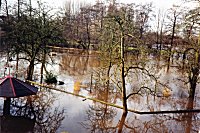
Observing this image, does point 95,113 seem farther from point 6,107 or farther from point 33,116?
point 6,107

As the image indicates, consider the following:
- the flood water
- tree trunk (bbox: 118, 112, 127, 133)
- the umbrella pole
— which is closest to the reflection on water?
the flood water

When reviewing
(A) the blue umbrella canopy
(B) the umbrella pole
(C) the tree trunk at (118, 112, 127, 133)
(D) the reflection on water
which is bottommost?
(C) the tree trunk at (118, 112, 127, 133)

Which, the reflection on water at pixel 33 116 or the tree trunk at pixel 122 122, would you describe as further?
the tree trunk at pixel 122 122

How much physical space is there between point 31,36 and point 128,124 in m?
6.32

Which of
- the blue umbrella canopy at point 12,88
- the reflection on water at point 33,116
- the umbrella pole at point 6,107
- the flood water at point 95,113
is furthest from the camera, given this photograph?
the umbrella pole at point 6,107

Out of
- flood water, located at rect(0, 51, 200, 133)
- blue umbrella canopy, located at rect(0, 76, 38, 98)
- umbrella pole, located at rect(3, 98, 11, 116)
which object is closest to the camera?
blue umbrella canopy, located at rect(0, 76, 38, 98)

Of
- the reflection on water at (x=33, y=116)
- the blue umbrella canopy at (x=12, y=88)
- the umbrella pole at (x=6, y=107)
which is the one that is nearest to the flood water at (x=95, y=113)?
the reflection on water at (x=33, y=116)

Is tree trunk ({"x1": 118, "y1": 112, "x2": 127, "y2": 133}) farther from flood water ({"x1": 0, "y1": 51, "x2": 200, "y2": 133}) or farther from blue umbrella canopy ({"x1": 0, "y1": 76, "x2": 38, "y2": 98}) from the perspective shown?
blue umbrella canopy ({"x1": 0, "y1": 76, "x2": 38, "y2": 98})

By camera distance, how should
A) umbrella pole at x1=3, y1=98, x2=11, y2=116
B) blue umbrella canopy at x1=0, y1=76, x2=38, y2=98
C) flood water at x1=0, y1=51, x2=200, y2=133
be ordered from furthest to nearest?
umbrella pole at x1=3, y1=98, x2=11, y2=116 < flood water at x1=0, y1=51, x2=200, y2=133 < blue umbrella canopy at x1=0, y1=76, x2=38, y2=98

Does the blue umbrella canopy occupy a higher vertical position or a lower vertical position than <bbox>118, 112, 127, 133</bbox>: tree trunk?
higher

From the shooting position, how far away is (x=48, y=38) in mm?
11500

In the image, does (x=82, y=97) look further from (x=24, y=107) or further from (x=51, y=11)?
(x=51, y=11)

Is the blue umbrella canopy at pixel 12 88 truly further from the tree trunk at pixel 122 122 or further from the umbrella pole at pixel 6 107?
the tree trunk at pixel 122 122

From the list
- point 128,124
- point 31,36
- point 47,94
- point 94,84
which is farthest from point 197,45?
point 31,36
